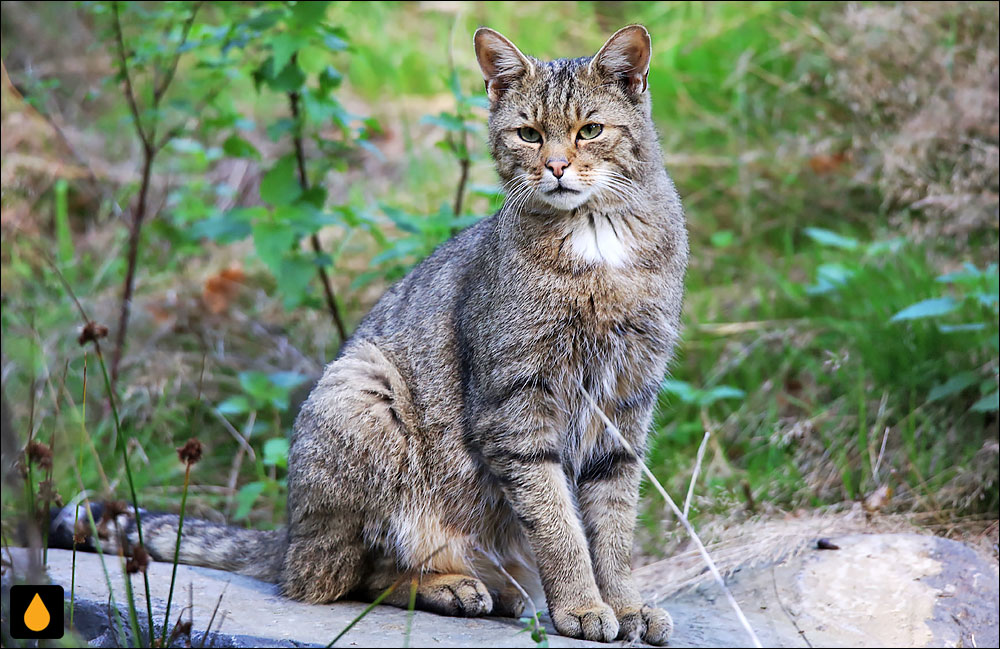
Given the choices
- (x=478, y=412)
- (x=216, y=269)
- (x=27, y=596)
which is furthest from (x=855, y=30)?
(x=27, y=596)

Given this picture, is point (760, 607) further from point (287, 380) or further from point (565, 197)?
point (287, 380)

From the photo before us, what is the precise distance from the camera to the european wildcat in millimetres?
3238

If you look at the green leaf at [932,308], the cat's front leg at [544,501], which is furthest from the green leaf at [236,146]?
the green leaf at [932,308]

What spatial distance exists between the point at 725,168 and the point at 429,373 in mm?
3704

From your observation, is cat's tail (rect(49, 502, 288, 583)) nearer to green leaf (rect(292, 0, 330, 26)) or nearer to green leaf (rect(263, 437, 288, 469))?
green leaf (rect(263, 437, 288, 469))

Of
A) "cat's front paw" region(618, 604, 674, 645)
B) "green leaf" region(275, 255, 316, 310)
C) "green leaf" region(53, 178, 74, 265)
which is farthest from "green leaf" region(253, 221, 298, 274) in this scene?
"green leaf" region(53, 178, 74, 265)

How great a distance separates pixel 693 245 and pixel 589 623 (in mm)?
3779

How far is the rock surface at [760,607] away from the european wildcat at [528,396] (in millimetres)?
194

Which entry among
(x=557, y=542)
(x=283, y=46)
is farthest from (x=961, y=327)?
(x=283, y=46)

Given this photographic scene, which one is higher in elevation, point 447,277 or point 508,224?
point 508,224

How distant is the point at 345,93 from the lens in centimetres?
832

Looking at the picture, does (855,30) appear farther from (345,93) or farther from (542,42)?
(345,93)

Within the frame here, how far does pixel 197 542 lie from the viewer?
383cm

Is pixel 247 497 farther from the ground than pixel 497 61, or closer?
closer
